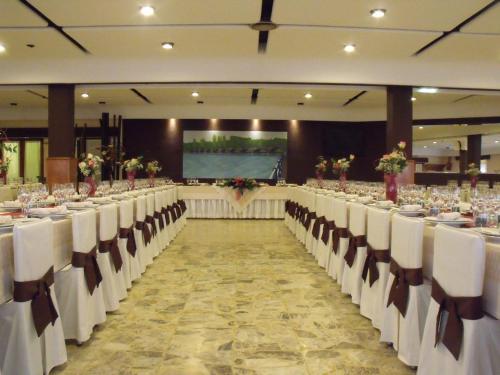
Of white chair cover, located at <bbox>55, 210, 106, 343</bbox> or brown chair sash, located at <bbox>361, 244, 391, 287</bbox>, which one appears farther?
brown chair sash, located at <bbox>361, 244, 391, 287</bbox>

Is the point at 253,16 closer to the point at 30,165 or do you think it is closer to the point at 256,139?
the point at 256,139

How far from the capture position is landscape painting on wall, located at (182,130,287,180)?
43.9 ft

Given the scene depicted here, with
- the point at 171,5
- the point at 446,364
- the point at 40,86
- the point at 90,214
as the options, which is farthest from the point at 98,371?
the point at 40,86

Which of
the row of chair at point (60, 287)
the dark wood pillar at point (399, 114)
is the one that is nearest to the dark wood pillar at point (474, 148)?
the dark wood pillar at point (399, 114)

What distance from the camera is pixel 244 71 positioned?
8.72 m

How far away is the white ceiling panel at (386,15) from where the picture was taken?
565 centimetres

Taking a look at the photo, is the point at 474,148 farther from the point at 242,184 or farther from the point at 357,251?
the point at 357,251

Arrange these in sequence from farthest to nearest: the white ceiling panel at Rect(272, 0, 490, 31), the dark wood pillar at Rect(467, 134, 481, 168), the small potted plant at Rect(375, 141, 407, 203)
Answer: the dark wood pillar at Rect(467, 134, 481, 168), the white ceiling panel at Rect(272, 0, 490, 31), the small potted plant at Rect(375, 141, 407, 203)

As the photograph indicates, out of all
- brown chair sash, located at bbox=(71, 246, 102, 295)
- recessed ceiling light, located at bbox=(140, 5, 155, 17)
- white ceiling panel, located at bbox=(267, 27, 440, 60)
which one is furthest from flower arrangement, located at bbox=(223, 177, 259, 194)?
brown chair sash, located at bbox=(71, 246, 102, 295)

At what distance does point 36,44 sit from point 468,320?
779cm

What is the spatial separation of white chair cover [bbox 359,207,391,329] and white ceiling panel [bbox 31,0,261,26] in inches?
140

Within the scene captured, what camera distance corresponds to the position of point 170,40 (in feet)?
24.2

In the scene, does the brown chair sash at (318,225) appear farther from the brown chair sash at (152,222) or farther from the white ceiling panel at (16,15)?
the white ceiling panel at (16,15)

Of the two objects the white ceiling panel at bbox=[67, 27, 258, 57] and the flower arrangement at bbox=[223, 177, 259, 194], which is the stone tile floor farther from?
the flower arrangement at bbox=[223, 177, 259, 194]
